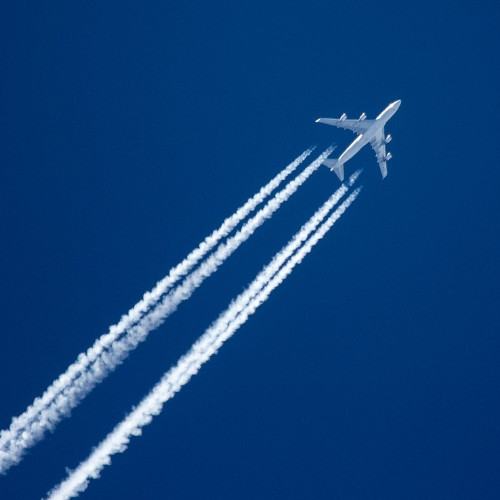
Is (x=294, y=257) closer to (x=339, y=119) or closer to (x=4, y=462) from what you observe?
(x=339, y=119)

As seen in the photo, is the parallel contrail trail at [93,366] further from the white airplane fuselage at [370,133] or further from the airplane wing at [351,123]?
the airplane wing at [351,123]

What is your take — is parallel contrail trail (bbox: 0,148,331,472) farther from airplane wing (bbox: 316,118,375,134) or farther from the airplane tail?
airplane wing (bbox: 316,118,375,134)

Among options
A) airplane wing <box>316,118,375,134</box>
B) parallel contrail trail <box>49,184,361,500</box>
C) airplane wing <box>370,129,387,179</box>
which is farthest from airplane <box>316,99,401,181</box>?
parallel contrail trail <box>49,184,361,500</box>

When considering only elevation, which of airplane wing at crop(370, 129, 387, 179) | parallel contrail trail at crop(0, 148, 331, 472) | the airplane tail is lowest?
parallel contrail trail at crop(0, 148, 331, 472)

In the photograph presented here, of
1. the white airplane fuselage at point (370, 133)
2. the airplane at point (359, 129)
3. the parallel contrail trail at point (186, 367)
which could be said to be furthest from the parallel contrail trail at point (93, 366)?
the white airplane fuselage at point (370, 133)

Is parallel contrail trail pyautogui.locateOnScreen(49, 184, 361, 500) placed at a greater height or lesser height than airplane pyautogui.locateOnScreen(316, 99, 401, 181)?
lesser

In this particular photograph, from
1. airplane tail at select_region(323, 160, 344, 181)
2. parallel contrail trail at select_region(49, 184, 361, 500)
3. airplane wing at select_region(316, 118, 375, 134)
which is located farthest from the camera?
airplane tail at select_region(323, 160, 344, 181)
